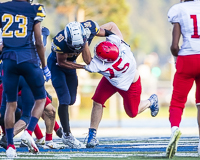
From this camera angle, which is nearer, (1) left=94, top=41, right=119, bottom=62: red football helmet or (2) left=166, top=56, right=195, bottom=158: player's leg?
(2) left=166, top=56, right=195, bottom=158: player's leg

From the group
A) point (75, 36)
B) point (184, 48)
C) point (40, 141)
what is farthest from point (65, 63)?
point (184, 48)

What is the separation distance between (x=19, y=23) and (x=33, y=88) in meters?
0.74

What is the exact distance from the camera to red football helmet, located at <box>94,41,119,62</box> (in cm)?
641

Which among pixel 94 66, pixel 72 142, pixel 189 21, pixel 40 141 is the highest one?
pixel 189 21

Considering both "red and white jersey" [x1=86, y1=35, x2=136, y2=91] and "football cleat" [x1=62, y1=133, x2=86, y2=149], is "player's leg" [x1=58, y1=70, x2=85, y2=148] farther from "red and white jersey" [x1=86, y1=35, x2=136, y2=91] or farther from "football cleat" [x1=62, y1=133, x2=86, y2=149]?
"red and white jersey" [x1=86, y1=35, x2=136, y2=91]

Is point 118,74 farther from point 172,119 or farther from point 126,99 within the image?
point 172,119

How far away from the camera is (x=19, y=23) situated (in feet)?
17.9

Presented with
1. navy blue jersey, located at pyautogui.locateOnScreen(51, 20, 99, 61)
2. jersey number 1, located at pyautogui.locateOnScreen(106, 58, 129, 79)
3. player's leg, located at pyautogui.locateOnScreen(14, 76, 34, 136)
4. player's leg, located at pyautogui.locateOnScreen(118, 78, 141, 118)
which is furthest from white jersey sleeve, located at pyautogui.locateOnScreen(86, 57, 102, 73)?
player's leg, located at pyautogui.locateOnScreen(14, 76, 34, 136)

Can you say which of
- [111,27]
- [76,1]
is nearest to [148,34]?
[76,1]

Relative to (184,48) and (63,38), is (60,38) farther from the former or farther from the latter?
(184,48)

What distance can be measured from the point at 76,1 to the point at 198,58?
2219 centimetres

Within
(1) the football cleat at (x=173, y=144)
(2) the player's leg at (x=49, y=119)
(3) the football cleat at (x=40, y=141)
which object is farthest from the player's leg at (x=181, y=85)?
(3) the football cleat at (x=40, y=141)

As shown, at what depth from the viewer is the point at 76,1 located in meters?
27.1

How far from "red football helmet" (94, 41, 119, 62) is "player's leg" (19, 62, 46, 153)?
1.07 meters
